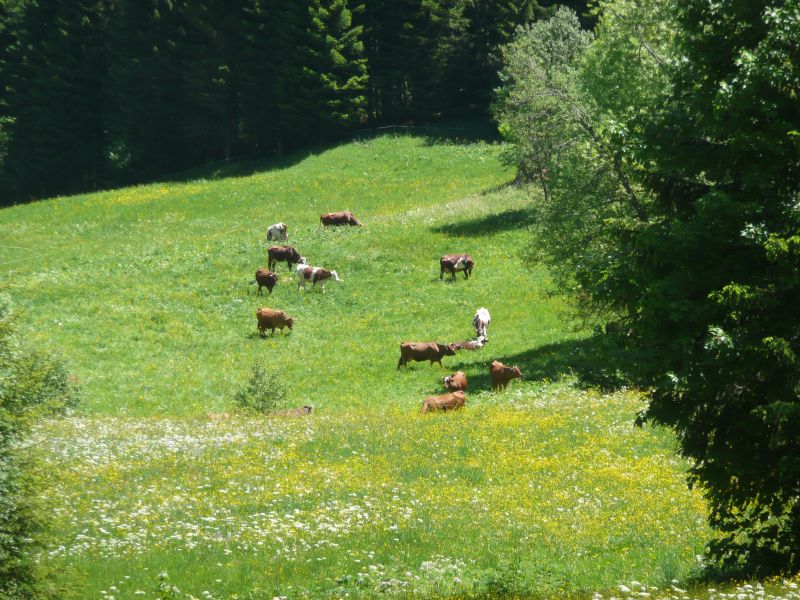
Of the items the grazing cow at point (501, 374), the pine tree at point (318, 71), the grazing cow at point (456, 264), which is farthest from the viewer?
the pine tree at point (318, 71)

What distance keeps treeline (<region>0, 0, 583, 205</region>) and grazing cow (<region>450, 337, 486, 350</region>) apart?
4964 centimetres

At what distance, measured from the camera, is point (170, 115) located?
9438 cm

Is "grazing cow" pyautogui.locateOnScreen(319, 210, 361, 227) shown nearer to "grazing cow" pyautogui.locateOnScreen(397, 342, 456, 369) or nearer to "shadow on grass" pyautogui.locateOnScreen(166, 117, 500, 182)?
"grazing cow" pyautogui.locateOnScreen(397, 342, 456, 369)

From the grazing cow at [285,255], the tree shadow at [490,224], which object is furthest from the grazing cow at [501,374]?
the tree shadow at [490,224]

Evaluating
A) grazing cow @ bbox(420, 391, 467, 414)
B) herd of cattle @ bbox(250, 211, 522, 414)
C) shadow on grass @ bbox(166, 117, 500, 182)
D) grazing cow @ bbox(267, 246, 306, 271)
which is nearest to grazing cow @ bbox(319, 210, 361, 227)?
herd of cattle @ bbox(250, 211, 522, 414)

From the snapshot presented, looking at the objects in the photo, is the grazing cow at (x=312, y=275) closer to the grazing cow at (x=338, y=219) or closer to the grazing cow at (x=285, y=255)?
the grazing cow at (x=285, y=255)

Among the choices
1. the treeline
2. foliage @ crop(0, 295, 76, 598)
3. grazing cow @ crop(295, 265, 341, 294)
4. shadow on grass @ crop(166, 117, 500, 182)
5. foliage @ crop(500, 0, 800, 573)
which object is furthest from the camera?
the treeline

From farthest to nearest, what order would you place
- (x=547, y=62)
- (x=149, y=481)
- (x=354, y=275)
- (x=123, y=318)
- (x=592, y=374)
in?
(x=547, y=62) → (x=354, y=275) → (x=123, y=318) → (x=592, y=374) → (x=149, y=481)

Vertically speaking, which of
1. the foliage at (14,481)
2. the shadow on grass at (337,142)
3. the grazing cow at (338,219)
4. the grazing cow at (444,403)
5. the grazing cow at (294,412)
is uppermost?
the shadow on grass at (337,142)

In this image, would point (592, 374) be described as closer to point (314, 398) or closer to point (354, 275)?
point (314, 398)

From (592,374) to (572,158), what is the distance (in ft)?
26.1

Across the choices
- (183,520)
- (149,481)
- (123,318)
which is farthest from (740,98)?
(123,318)

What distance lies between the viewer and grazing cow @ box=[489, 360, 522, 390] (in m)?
31.1

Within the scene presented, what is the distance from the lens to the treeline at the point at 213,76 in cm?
8475
